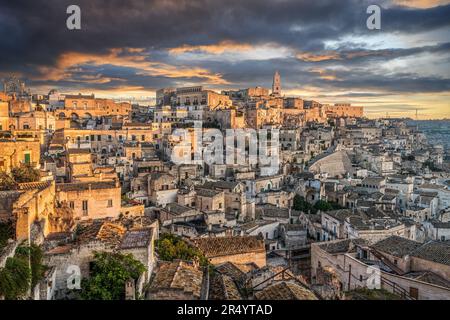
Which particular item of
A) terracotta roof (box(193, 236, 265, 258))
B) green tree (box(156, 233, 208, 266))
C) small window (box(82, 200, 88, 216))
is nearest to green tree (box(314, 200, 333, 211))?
→ terracotta roof (box(193, 236, 265, 258))

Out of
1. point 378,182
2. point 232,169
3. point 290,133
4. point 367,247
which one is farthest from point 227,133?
point 367,247

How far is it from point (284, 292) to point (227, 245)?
24.0ft

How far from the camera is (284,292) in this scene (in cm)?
825

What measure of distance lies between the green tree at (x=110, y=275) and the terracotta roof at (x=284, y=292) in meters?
2.71

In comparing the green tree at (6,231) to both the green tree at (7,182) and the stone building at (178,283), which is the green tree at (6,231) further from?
the green tree at (7,182)

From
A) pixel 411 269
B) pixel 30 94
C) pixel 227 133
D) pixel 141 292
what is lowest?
pixel 411 269

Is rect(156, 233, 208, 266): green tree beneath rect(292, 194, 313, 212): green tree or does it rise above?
above

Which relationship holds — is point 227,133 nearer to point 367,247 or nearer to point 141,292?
point 367,247

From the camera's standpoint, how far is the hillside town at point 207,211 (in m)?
8.79

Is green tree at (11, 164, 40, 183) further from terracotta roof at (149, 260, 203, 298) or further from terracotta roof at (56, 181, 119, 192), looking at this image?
terracotta roof at (149, 260, 203, 298)

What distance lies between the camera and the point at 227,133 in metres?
40.8

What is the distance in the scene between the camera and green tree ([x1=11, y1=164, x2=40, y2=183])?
1521 cm

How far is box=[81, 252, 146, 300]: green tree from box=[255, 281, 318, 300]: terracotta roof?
271cm
